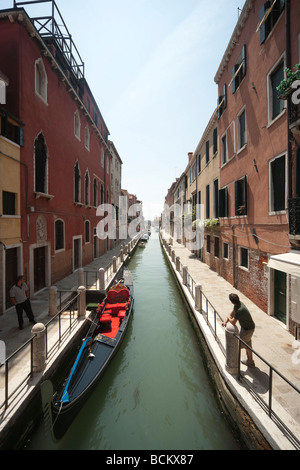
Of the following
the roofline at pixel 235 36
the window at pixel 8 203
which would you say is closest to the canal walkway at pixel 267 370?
the window at pixel 8 203

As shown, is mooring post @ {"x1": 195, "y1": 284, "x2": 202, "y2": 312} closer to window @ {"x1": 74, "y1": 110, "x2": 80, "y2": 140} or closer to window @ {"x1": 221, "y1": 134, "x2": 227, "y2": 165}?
window @ {"x1": 221, "y1": 134, "x2": 227, "y2": 165}

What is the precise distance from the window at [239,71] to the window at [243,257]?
270 inches

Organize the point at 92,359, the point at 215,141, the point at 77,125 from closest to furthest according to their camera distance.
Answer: the point at 92,359 → the point at 215,141 → the point at 77,125

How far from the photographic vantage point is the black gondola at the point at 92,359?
3.74 meters

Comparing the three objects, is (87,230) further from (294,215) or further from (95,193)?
(294,215)

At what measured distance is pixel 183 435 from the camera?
3.90m

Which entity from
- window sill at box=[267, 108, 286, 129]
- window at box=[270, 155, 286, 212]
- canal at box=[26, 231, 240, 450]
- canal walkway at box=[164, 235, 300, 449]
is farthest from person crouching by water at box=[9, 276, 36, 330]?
window sill at box=[267, 108, 286, 129]

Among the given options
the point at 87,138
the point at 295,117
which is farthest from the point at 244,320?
the point at 87,138

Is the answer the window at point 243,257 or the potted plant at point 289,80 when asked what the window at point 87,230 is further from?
the potted plant at point 289,80

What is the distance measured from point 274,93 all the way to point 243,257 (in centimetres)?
591

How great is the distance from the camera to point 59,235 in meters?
11.6

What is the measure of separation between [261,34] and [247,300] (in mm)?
9071

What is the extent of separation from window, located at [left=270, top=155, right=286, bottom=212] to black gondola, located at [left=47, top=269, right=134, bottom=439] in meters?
5.96
